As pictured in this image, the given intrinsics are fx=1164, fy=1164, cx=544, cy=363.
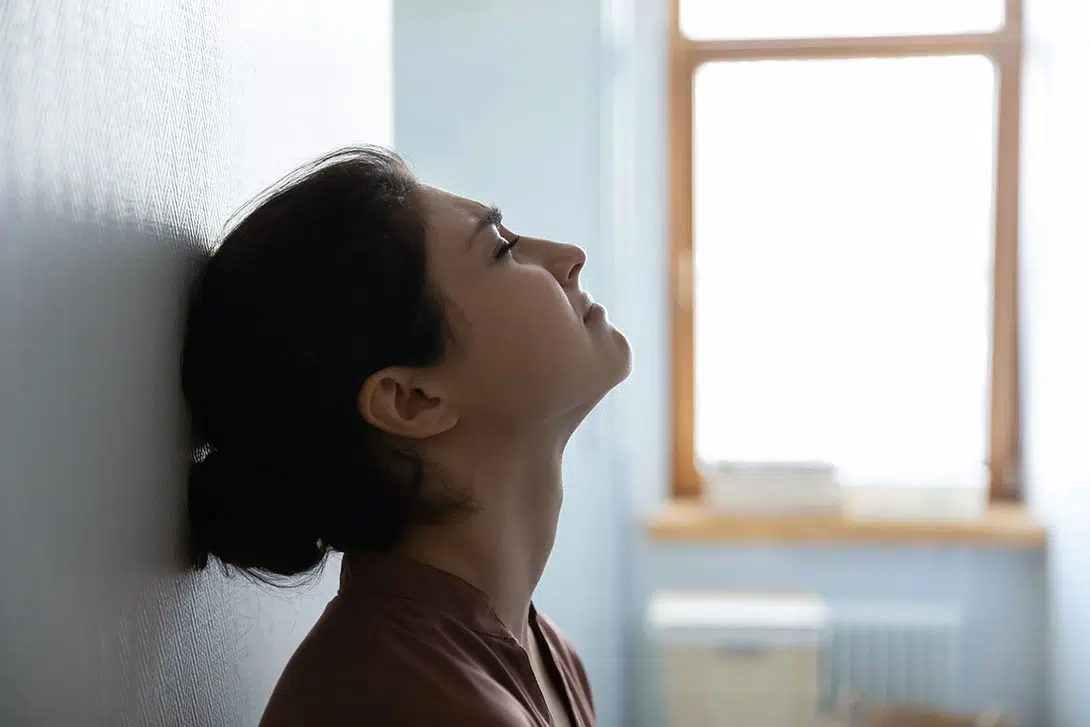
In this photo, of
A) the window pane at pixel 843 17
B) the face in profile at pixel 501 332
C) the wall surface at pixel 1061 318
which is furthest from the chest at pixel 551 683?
the window pane at pixel 843 17

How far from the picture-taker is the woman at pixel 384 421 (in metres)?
0.78

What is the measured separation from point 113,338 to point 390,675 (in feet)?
0.89

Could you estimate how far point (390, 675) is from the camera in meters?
0.74

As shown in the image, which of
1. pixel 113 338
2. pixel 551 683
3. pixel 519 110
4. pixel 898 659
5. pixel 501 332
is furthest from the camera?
pixel 898 659

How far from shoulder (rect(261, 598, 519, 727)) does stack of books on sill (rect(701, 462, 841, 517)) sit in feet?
8.11

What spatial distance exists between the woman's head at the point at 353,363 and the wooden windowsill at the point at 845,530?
7.81ft

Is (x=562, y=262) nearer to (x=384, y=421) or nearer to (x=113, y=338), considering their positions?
(x=384, y=421)

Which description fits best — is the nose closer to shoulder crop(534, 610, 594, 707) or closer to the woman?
the woman

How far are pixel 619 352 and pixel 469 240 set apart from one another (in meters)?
0.16

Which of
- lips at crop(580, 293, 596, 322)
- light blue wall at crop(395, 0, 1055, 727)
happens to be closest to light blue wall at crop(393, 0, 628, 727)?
light blue wall at crop(395, 0, 1055, 727)

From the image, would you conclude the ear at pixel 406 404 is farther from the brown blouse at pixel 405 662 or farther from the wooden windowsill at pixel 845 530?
the wooden windowsill at pixel 845 530

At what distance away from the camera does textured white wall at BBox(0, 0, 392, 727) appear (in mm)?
531

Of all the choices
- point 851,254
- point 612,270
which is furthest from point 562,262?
point 851,254

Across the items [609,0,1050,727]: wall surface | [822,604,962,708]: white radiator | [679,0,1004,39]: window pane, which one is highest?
[679,0,1004,39]: window pane
